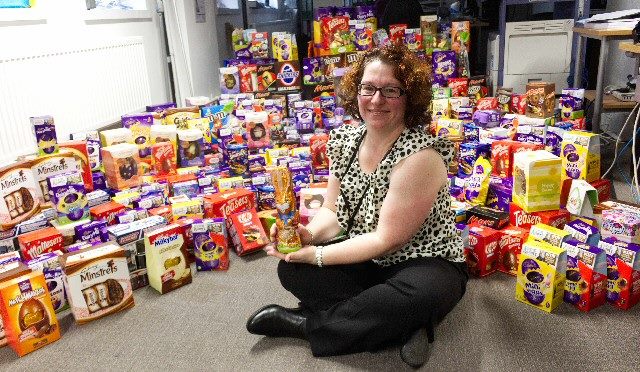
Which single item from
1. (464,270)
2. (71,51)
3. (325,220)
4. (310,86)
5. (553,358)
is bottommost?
(553,358)

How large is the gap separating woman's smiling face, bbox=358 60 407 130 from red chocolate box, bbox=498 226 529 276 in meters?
0.79

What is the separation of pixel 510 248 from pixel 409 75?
945 mm

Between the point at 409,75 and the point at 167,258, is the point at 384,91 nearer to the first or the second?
the point at 409,75

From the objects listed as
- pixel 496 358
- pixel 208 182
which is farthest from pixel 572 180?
pixel 208 182

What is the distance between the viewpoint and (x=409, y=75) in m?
1.59

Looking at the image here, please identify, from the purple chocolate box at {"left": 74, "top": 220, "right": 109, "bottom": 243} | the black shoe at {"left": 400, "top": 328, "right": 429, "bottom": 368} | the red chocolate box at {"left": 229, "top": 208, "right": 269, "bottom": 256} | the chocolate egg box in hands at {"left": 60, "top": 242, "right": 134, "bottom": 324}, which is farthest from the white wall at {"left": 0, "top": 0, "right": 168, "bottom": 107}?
the black shoe at {"left": 400, "top": 328, "right": 429, "bottom": 368}

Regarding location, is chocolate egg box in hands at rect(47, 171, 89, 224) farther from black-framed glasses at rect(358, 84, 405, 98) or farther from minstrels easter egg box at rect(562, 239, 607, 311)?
minstrels easter egg box at rect(562, 239, 607, 311)

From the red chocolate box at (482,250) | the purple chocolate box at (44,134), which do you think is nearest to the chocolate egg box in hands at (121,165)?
the purple chocolate box at (44,134)

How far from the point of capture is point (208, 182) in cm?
280

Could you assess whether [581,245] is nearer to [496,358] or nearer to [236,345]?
[496,358]

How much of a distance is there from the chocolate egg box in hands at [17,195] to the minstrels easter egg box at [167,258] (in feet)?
2.12

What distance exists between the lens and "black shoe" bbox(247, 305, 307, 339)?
5.68 ft

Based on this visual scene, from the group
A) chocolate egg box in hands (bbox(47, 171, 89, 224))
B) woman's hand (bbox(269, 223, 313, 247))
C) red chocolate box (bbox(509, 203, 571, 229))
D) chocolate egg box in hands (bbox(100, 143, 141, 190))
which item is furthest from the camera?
chocolate egg box in hands (bbox(100, 143, 141, 190))

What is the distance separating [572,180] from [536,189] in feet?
0.74
